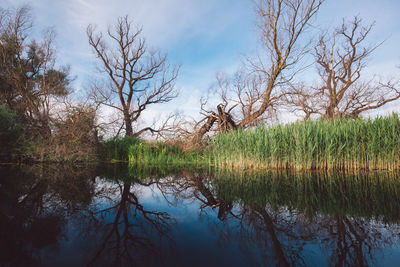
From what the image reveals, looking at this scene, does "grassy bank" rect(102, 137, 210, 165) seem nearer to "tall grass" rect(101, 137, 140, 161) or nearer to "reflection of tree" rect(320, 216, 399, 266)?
"tall grass" rect(101, 137, 140, 161)

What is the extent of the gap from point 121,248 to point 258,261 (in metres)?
0.87

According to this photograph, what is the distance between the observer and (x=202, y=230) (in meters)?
1.69

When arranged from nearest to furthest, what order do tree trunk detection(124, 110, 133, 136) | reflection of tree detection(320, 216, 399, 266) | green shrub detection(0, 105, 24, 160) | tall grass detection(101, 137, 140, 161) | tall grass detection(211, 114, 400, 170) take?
1. reflection of tree detection(320, 216, 399, 266)
2. tall grass detection(211, 114, 400, 170)
3. green shrub detection(0, 105, 24, 160)
4. tall grass detection(101, 137, 140, 161)
5. tree trunk detection(124, 110, 133, 136)

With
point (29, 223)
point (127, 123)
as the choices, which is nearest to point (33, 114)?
point (127, 123)

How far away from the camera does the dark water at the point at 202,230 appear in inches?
47.0

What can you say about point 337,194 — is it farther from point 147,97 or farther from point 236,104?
point 147,97

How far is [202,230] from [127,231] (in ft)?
2.00

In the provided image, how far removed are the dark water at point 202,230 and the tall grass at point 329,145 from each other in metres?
3.07

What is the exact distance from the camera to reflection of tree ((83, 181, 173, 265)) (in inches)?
48.0

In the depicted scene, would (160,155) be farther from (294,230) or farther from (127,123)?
(294,230)

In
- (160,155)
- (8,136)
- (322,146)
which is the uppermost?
(8,136)

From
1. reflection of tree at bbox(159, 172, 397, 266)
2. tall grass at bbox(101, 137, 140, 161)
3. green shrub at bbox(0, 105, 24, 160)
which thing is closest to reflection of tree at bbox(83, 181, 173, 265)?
reflection of tree at bbox(159, 172, 397, 266)

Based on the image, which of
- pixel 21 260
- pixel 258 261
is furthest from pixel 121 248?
pixel 258 261

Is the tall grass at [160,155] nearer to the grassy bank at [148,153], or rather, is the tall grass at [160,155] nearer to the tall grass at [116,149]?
the grassy bank at [148,153]
